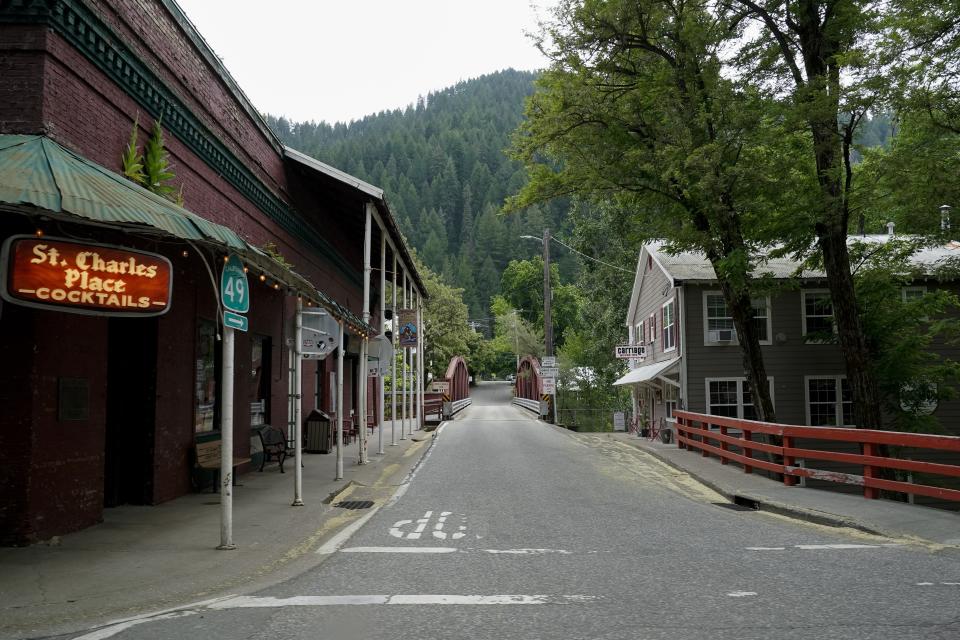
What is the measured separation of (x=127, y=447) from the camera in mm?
10531

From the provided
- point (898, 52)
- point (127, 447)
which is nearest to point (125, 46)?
point (127, 447)

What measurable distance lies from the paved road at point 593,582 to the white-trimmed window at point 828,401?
15.0 m

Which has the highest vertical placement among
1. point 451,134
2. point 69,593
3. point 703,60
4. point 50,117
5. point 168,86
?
point 451,134

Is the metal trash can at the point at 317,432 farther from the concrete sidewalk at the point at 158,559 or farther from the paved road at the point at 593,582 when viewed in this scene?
the paved road at the point at 593,582

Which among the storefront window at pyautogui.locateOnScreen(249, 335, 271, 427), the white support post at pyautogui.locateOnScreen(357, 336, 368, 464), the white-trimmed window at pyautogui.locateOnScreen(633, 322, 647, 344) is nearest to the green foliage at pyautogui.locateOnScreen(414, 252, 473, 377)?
the white-trimmed window at pyautogui.locateOnScreen(633, 322, 647, 344)

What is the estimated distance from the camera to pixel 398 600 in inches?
233

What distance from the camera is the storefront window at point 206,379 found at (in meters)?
12.2

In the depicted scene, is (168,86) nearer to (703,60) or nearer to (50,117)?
(50,117)

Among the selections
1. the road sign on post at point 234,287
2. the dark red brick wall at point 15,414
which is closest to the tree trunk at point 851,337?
the road sign on post at point 234,287

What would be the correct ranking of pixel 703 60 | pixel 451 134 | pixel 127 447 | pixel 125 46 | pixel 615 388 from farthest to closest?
pixel 451 134
pixel 615 388
pixel 703 60
pixel 127 447
pixel 125 46

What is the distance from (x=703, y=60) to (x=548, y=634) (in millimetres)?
14788

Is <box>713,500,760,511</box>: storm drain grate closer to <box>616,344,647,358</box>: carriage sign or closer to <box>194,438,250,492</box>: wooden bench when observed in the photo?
<box>194,438,250,492</box>: wooden bench

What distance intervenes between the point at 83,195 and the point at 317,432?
14.1 metres

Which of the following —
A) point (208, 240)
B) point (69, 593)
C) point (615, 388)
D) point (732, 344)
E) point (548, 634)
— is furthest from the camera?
point (615, 388)
